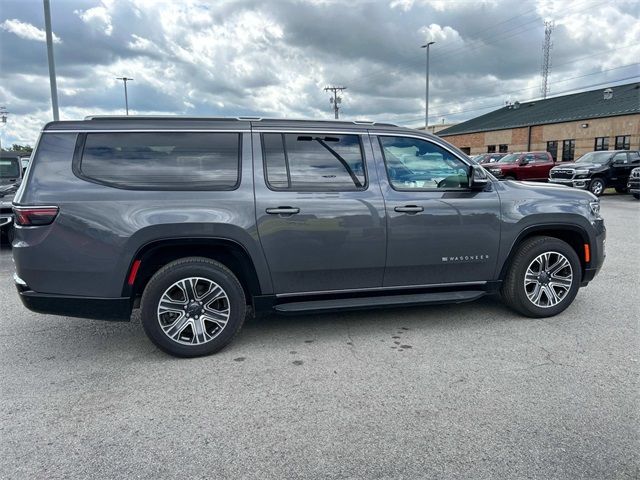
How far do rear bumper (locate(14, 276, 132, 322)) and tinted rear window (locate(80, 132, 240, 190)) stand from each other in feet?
3.07

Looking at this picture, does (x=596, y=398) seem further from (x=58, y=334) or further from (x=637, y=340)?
(x=58, y=334)

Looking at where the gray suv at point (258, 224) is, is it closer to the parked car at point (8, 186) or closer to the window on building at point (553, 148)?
the parked car at point (8, 186)

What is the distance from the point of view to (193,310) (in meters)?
3.64

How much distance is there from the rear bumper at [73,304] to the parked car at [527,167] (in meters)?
20.4

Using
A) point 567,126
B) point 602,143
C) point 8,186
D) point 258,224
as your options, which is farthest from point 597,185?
point 567,126

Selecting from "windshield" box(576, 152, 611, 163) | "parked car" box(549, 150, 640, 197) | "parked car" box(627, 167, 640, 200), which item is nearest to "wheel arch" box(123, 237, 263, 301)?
"parked car" box(549, 150, 640, 197)

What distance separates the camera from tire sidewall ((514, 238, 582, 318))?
4.38 metres

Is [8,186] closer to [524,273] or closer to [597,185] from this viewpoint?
[524,273]

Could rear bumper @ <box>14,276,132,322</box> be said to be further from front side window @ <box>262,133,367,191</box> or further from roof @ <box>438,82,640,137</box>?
roof @ <box>438,82,640,137</box>

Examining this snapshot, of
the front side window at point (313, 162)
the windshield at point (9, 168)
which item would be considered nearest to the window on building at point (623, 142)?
the front side window at point (313, 162)

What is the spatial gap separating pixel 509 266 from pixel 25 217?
4.27m

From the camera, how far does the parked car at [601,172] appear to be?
1759 cm

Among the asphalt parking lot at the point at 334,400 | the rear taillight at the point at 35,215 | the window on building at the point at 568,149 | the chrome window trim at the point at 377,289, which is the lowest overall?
the asphalt parking lot at the point at 334,400

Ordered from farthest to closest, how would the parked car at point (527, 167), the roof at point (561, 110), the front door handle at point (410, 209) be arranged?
1. the roof at point (561, 110)
2. the parked car at point (527, 167)
3. the front door handle at point (410, 209)
